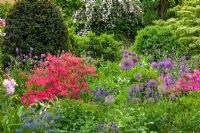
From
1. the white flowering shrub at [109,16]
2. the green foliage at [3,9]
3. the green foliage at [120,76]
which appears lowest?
the green foliage at [120,76]

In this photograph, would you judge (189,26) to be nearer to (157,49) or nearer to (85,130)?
(157,49)

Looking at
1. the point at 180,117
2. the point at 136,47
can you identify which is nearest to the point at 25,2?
the point at 136,47

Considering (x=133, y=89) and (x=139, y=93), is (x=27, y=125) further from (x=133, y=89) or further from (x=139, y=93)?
(x=139, y=93)

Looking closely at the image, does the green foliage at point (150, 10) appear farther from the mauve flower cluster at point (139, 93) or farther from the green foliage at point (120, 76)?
the mauve flower cluster at point (139, 93)

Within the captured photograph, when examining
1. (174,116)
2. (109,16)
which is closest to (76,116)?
(174,116)

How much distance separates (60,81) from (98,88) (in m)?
0.64

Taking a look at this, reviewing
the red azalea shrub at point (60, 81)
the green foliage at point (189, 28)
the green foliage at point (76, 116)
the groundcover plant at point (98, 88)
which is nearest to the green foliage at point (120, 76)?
the groundcover plant at point (98, 88)

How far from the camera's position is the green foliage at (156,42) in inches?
408

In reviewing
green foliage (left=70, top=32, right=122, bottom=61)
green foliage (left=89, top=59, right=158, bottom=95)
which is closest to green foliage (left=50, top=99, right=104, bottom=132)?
green foliage (left=89, top=59, right=158, bottom=95)

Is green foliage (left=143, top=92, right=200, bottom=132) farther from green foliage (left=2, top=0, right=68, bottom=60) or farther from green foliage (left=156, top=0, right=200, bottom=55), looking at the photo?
green foliage (left=156, top=0, right=200, bottom=55)

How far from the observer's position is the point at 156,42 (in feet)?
34.3

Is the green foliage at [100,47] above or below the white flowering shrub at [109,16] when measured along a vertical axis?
below

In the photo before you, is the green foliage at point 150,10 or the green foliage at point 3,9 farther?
the green foliage at point 150,10

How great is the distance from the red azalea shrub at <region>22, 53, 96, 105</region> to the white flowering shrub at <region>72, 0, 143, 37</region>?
6253mm
